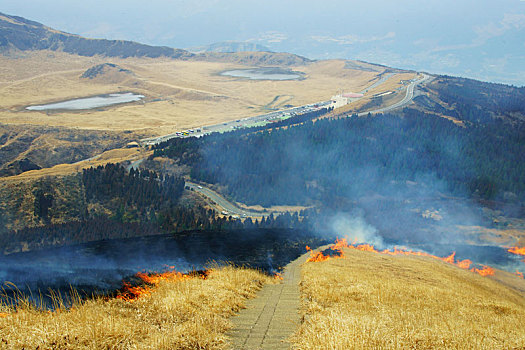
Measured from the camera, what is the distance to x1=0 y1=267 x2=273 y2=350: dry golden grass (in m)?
12.7

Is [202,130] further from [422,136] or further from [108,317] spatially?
[108,317]

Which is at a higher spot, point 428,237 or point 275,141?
point 275,141

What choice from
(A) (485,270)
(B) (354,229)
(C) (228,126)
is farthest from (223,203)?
(C) (228,126)

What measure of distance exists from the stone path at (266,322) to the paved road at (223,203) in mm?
71952

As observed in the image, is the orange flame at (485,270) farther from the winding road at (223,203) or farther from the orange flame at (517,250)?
the winding road at (223,203)

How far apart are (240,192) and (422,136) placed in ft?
252

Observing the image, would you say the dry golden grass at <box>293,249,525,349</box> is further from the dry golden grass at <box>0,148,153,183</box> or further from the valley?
the dry golden grass at <box>0,148,153,183</box>

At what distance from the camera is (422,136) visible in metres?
143

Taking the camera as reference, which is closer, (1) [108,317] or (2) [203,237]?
(1) [108,317]

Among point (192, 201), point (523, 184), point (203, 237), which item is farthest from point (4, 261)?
point (523, 184)

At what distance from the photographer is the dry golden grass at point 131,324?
41.6 feet

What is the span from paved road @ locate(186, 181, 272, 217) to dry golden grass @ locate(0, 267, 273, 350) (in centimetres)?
7678

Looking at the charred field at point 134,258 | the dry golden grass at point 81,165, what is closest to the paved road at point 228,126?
the dry golden grass at point 81,165

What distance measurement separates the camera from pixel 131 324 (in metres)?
14.5
